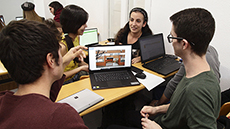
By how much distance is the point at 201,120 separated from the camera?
766 millimetres

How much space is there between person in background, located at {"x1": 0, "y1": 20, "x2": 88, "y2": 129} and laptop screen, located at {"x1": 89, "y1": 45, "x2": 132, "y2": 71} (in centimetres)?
91

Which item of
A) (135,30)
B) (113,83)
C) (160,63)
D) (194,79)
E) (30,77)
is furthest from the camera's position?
(135,30)

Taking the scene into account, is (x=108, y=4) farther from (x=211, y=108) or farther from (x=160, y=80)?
(x=211, y=108)

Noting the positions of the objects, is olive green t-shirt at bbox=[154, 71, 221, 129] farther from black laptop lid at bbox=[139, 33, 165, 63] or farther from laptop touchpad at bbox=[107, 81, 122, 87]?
black laptop lid at bbox=[139, 33, 165, 63]

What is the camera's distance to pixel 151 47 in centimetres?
203

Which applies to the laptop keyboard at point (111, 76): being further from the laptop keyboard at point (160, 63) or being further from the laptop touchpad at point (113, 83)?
the laptop keyboard at point (160, 63)

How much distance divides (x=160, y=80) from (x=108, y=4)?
248 centimetres

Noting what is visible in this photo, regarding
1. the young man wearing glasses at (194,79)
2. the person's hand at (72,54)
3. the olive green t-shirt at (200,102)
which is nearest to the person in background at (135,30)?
the person's hand at (72,54)

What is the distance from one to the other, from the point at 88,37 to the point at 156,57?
1.51 meters

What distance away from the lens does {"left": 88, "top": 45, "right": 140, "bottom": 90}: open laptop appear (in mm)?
1544

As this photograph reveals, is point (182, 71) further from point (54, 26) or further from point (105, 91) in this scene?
point (54, 26)

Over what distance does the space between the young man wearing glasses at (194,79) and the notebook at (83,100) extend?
1.36ft

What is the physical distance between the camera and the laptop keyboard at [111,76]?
154 centimetres

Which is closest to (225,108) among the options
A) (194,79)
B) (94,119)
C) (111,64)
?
(194,79)
